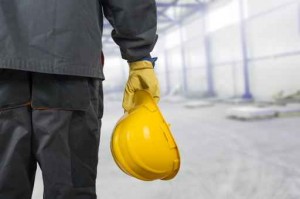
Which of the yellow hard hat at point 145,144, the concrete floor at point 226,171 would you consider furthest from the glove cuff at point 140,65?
the concrete floor at point 226,171

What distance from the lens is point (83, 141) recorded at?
43.6 inches

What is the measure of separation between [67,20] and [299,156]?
2677 mm

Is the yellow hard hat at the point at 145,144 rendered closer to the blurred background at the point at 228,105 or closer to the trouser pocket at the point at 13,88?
the trouser pocket at the point at 13,88

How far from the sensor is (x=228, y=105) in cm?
905

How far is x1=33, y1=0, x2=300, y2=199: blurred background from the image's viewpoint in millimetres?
2439

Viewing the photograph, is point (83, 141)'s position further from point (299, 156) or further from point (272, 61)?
point (272, 61)

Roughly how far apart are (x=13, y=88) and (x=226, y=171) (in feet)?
6.94

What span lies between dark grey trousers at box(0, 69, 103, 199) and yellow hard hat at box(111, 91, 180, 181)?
267 mm

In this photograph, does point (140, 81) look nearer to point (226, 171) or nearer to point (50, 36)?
point (50, 36)

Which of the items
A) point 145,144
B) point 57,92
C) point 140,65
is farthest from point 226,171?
point 57,92

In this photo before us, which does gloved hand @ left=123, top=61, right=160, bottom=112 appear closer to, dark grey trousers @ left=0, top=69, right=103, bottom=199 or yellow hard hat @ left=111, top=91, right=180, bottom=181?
yellow hard hat @ left=111, top=91, right=180, bottom=181

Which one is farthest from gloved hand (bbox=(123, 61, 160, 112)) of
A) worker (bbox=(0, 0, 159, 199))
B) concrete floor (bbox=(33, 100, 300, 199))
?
concrete floor (bbox=(33, 100, 300, 199))

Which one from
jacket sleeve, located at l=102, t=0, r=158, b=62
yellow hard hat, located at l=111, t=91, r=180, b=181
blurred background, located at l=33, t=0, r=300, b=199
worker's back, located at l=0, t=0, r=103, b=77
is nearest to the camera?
worker's back, located at l=0, t=0, r=103, b=77

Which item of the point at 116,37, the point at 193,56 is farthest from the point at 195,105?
the point at 116,37
